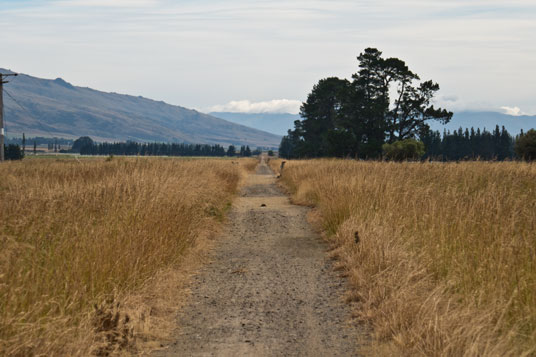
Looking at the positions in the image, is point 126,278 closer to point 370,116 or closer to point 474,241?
point 474,241

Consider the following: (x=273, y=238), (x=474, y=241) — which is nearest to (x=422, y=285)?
(x=474, y=241)

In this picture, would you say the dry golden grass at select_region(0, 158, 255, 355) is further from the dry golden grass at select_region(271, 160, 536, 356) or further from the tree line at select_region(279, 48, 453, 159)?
the tree line at select_region(279, 48, 453, 159)

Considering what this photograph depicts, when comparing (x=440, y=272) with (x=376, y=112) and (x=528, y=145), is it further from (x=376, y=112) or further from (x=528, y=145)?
(x=376, y=112)

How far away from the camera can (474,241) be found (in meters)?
6.86

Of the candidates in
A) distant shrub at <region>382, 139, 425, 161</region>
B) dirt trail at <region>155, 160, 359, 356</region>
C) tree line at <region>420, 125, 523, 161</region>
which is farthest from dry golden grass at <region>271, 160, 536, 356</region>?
tree line at <region>420, 125, 523, 161</region>

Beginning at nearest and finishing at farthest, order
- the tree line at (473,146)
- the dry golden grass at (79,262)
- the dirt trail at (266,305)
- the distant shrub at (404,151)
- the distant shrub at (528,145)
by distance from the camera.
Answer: the dry golden grass at (79,262) → the dirt trail at (266,305) → the distant shrub at (528,145) → the distant shrub at (404,151) → the tree line at (473,146)

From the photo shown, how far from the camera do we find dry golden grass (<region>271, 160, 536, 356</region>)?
468 cm

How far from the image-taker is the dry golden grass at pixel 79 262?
4.36m

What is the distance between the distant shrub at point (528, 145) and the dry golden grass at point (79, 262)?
86.3ft

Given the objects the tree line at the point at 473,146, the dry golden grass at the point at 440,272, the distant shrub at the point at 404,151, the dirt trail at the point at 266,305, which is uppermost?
the tree line at the point at 473,146

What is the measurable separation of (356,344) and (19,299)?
3232mm

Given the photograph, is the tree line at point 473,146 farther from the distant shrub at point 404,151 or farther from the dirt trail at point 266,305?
the dirt trail at point 266,305

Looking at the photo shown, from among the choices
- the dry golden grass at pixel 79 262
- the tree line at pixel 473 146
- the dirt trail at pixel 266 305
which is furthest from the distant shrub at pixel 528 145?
the tree line at pixel 473 146

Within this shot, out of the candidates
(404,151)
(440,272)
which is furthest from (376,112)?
(440,272)
